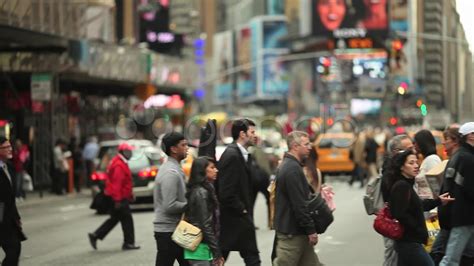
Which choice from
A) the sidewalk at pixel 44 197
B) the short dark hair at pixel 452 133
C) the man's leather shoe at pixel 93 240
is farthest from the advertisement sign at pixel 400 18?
the short dark hair at pixel 452 133

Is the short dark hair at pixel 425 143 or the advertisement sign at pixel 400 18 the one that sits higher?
the advertisement sign at pixel 400 18

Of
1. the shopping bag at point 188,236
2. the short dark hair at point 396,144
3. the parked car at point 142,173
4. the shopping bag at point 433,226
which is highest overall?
the short dark hair at point 396,144

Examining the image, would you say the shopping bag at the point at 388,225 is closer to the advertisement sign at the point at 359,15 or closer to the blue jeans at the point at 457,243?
the blue jeans at the point at 457,243

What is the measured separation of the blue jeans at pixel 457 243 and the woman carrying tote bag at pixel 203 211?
237 centimetres

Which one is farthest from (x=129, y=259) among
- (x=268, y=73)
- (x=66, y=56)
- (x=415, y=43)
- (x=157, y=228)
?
(x=268, y=73)

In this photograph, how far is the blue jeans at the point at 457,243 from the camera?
1012 cm

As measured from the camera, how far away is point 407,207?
8.84m

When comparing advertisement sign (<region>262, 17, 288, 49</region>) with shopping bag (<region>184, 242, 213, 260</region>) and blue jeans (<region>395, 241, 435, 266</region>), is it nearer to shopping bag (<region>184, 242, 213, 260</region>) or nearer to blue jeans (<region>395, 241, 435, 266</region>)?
shopping bag (<region>184, 242, 213, 260</region>)

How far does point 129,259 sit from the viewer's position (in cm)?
1490

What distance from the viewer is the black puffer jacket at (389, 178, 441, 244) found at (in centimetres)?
882

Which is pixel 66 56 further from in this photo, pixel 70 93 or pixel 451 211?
pixel 451 211

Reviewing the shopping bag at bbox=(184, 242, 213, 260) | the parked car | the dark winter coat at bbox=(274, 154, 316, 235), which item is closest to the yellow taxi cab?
the parked car

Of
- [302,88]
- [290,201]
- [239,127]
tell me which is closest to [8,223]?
[239,127]

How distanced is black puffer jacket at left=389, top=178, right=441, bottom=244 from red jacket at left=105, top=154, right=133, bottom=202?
7.91 meters
